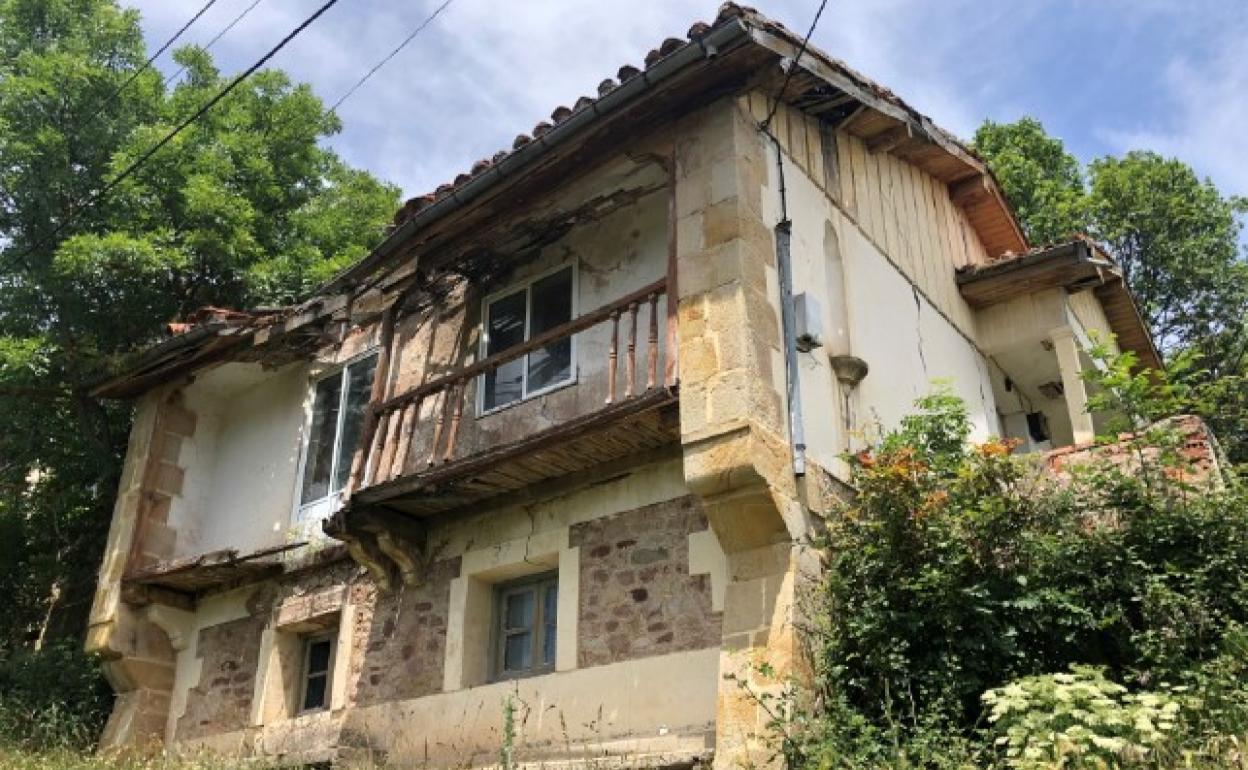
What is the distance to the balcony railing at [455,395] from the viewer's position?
27.7ft

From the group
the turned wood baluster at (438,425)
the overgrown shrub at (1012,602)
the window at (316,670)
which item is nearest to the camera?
the overgrown shrub at (1012,602)

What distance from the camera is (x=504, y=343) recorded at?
34.8 feet

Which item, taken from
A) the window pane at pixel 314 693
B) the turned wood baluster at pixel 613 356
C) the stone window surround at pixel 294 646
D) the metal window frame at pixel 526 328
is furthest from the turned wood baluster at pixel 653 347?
the window pane at pixel 314 693

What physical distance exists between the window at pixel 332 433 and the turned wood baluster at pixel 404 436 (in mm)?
1043

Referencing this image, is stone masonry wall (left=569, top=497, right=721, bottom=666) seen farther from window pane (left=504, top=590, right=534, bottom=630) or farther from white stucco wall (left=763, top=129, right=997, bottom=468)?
white stucco wall (left=763, top=129, right=997, bottom=468)

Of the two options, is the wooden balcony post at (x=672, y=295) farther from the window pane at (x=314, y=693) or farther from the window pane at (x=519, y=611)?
the window pane at (x=314, y=693)

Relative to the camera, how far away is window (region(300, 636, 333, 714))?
1080 cm

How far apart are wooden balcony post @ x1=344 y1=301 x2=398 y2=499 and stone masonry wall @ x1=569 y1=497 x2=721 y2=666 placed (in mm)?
2328

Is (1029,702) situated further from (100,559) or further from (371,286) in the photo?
(100,559)

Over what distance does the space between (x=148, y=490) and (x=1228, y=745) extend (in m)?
10.7

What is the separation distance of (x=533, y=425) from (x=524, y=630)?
1.73m

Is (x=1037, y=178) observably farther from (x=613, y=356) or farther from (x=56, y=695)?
(x=56, y=695)

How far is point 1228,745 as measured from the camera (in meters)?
5.84

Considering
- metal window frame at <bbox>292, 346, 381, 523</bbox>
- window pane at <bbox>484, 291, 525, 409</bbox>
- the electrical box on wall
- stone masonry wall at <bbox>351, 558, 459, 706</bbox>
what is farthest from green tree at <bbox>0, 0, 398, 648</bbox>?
the electrical box on wall
